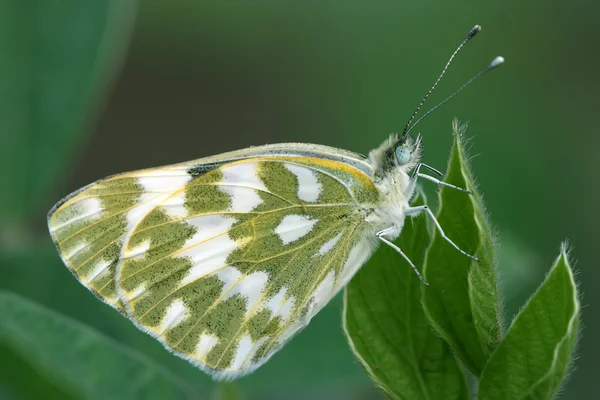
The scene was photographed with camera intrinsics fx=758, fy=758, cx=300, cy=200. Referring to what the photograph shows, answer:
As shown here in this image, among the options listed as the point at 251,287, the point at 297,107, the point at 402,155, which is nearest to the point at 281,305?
the point at 251,287

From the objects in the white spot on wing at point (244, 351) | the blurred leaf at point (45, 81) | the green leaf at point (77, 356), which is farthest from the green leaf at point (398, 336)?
the blurred leaf at point (45, 81)

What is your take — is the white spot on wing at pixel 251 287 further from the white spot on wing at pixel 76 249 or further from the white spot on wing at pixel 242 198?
the white spot on wing at pixel 76 249

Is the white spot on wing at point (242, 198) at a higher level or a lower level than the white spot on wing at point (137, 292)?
higher

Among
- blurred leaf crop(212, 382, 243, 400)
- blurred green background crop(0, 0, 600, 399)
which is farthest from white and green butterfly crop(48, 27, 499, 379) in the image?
blurred leaf crop(212, 382, 243, 400)

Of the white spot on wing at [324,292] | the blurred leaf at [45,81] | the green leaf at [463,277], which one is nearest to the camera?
the green leaf at [463,277]

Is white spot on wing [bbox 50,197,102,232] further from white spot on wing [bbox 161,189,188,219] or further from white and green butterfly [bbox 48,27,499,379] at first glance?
white spot on wing [bbox 161,189,188,219]

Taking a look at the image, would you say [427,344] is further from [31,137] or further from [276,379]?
[31,137]
